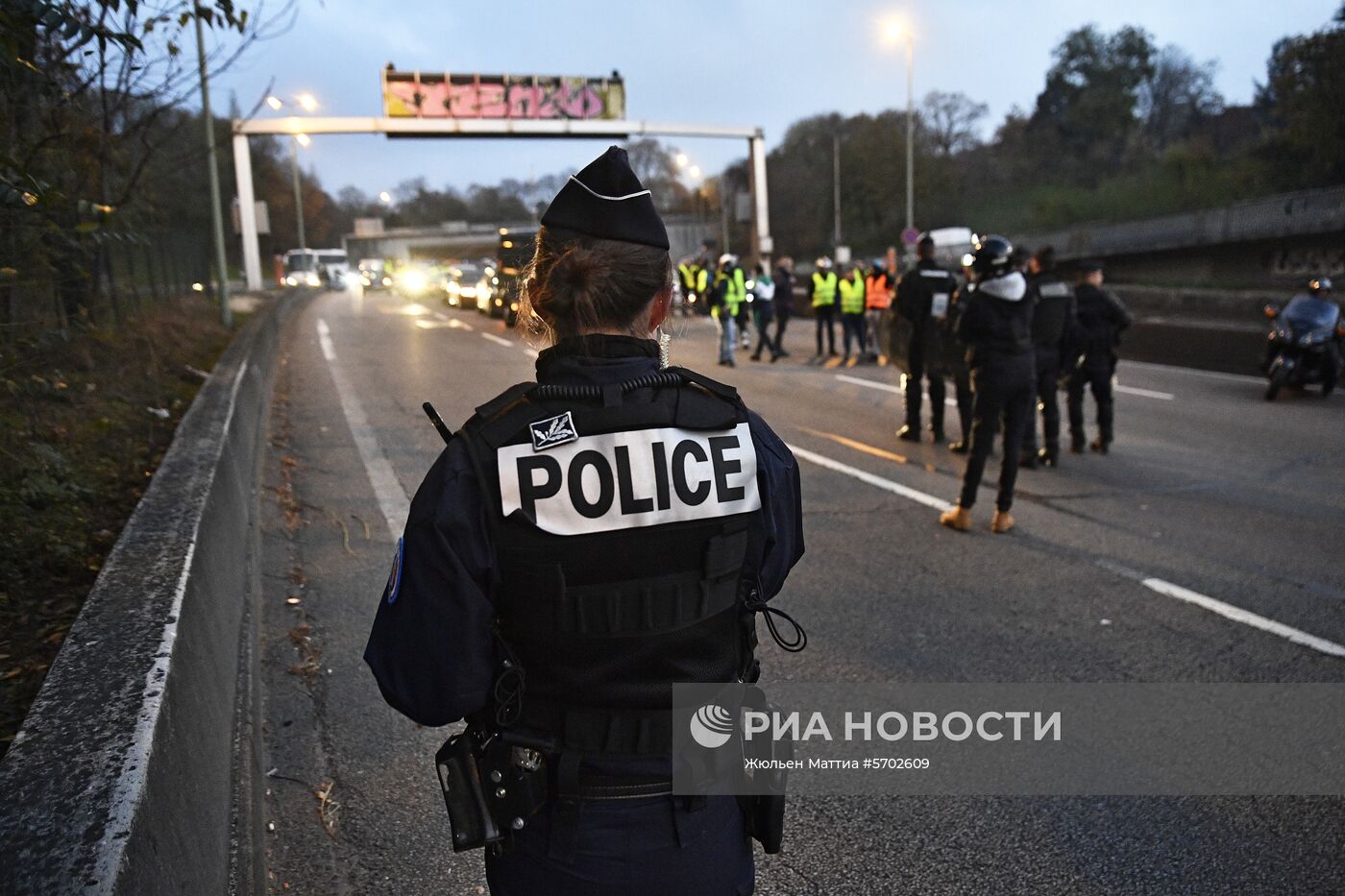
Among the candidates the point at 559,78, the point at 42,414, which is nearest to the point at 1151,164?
the point at 559,78

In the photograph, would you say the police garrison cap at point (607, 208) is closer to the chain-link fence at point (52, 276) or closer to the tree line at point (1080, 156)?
the chain-link fence at point (52, 276)

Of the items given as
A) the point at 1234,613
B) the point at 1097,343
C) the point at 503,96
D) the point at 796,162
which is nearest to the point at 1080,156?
the point at 796,162

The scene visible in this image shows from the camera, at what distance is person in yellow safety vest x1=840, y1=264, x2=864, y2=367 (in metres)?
16.6

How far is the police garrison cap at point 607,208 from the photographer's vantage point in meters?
1.80

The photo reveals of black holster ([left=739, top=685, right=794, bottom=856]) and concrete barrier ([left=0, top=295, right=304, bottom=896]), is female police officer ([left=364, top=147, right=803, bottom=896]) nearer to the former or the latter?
black holster ([left=739, top=685, right=794, bottom=856])

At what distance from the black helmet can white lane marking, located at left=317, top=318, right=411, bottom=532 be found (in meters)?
4.10

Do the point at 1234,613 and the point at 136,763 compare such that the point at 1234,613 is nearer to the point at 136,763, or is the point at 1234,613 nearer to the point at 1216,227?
the point at 136,763

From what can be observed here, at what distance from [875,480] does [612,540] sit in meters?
6.70

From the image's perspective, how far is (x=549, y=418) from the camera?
1.71 meters

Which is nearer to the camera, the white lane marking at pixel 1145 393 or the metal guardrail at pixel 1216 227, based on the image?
the white lane marking at pixel 1145 393

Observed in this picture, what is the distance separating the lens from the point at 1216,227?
122 feet

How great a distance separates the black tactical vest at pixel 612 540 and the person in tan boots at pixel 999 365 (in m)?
5.06

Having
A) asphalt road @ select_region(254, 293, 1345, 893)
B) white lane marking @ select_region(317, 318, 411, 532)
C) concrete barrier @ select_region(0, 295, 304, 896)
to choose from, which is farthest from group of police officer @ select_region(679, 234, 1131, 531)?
concrete barrier @ select_region(0, 295, 304, 896)

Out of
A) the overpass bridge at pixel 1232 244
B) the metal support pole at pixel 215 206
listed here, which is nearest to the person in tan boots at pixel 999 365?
the metal support pole at pixel 215 206
